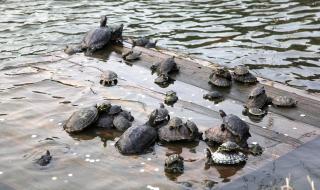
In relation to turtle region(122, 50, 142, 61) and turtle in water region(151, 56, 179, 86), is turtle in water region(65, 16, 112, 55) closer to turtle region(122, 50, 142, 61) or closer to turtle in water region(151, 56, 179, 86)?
turtle region(122, 50, 142, 61)

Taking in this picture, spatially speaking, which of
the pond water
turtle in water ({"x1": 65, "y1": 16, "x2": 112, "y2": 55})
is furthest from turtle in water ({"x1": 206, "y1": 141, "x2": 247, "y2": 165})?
turtle in water ({"x1": 65, "y1": 16, "x2": 112, "y2": 55})

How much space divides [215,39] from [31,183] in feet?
33.9

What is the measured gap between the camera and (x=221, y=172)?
8367 millimetres

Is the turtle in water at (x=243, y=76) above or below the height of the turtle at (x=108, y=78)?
above

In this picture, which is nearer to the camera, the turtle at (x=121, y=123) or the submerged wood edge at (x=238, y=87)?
the turtle at (x=121, y=123)

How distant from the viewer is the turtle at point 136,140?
29.6 ft

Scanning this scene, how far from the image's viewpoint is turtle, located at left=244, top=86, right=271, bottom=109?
10.7 m

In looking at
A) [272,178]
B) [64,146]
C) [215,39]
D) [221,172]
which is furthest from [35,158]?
[215,39]

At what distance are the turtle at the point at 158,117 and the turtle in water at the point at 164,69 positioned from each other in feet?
7.92

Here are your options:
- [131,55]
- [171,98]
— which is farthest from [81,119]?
[131,55]

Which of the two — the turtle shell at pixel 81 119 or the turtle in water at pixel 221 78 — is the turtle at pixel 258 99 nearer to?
the turtle in water at pixel 221 78

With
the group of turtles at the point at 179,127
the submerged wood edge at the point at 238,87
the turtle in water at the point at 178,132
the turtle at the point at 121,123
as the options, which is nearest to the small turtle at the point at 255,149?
the group of turtles at the point at 179,127

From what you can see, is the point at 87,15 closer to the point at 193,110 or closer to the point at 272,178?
the point at 193,110

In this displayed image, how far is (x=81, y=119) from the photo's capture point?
32.4ft
